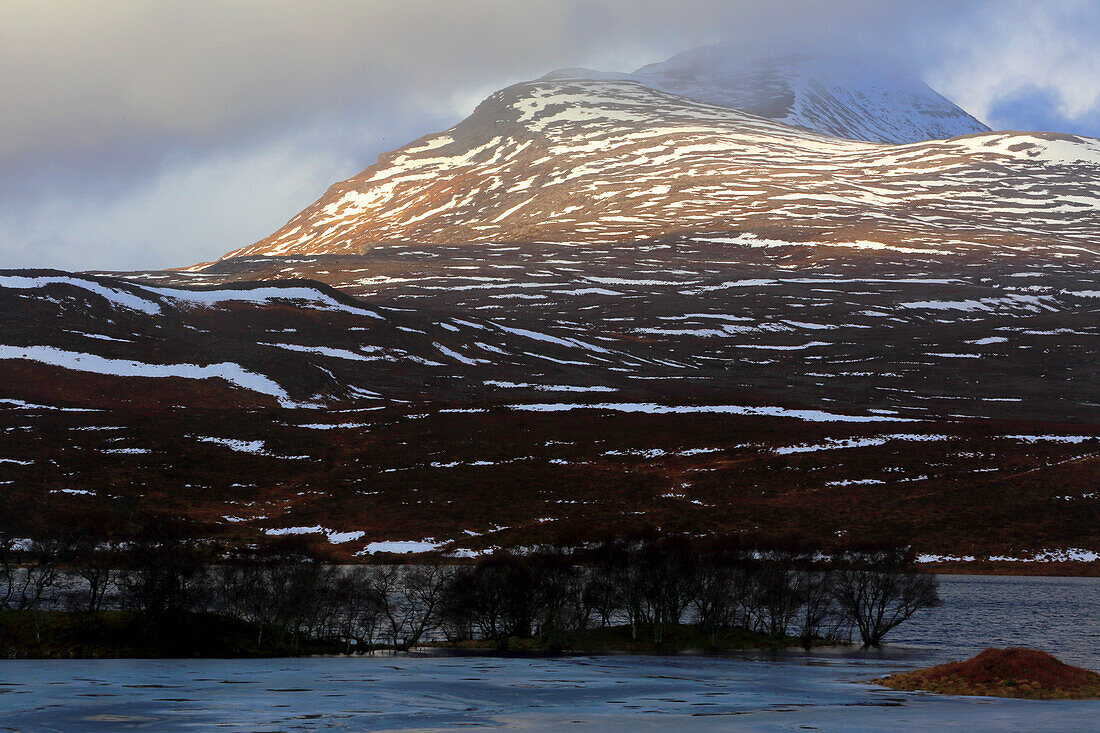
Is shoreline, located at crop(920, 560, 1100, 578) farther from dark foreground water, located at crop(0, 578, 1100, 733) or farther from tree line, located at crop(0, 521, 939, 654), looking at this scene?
dark foreground water, located at crop(0, 578, 1100, 733)

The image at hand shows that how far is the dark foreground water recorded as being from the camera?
27.8 meters

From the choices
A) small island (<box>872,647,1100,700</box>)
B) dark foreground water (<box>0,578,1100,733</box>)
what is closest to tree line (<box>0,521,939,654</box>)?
dark foreground water (<box>0,578,1100,733</box>)

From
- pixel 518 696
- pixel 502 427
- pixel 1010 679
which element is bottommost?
pixel 518 696

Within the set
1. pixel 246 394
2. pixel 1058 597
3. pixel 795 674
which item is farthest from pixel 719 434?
pixel 795 674

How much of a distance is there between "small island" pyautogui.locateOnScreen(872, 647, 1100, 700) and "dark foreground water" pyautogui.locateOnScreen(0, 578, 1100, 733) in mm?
1612

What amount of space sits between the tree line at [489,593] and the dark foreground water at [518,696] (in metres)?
4.21

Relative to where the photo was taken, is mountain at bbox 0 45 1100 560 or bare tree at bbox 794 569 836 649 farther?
mountain at bbox 0 45 1100 560

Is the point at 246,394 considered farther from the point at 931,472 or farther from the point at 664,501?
the point at 931,472

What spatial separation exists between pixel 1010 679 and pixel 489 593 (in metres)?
23.0

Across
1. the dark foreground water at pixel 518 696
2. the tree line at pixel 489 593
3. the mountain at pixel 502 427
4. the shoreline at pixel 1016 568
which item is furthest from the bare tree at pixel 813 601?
the shoreline at pixel 1016 568

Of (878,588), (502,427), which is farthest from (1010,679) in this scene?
(502,427)

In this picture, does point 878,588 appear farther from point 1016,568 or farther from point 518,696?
point 1016,568

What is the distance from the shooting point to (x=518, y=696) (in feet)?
111

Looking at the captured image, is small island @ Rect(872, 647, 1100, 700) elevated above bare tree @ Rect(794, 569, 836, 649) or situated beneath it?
situated beneath
